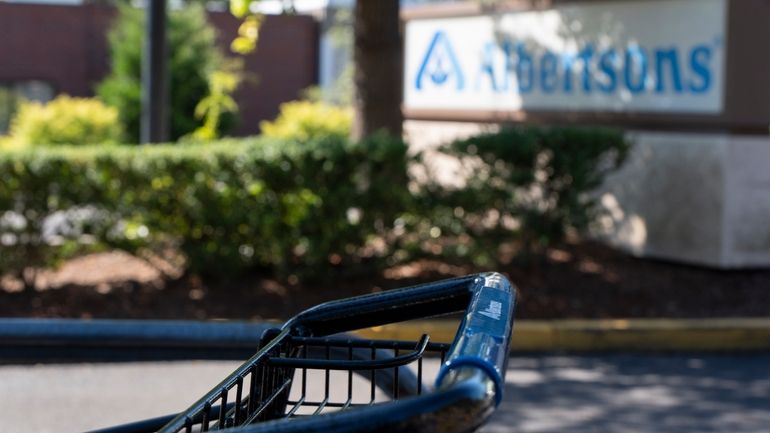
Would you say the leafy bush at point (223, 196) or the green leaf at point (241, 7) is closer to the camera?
the leafy bush at point (223, 196)

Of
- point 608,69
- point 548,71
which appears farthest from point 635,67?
point 548,71

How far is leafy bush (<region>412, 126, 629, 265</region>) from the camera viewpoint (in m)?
10.0

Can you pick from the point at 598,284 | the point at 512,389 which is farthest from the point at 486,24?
the point at 512,389

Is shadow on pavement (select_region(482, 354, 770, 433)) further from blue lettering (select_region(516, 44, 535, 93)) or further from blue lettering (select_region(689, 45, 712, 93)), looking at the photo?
blue lettering (select_region(516, 44, 535, 93))

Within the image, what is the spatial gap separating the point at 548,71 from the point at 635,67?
1088mm

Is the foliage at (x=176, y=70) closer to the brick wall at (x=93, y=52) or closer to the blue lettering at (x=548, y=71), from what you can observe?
the brick wall at (x=93, y=52)

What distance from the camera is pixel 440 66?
546 inches

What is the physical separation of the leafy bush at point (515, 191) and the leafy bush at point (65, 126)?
13.0 m

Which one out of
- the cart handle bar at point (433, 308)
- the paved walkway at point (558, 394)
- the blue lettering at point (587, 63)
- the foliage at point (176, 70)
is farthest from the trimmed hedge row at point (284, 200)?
the foliage at point (176, 70)

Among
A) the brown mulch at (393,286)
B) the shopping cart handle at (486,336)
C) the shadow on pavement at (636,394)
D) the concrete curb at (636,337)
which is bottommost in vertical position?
the shadow on pavement at (636,394)

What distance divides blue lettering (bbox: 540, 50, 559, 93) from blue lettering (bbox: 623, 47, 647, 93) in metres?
0.84

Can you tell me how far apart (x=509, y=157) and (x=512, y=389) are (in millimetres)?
2597

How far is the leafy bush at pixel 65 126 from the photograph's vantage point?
22047 mm

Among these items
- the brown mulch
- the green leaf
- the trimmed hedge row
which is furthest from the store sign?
the green leaf
